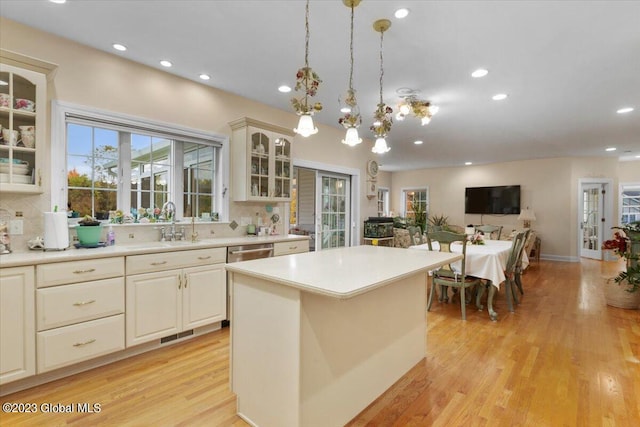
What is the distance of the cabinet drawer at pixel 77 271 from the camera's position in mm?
2120

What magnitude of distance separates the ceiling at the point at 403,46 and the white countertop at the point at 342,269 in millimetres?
1730

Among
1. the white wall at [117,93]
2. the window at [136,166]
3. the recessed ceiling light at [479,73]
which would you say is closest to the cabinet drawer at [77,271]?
the white wall at [117,93]

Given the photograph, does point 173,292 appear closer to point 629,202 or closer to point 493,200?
point 493,200

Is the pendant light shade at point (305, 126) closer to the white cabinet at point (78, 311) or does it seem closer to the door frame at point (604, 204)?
the white cabinet at point (78, 311)

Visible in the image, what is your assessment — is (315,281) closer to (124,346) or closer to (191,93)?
(124,346)

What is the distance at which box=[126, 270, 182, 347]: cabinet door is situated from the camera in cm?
253

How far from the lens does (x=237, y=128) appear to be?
3729mm

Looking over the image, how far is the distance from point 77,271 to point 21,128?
3.74ft

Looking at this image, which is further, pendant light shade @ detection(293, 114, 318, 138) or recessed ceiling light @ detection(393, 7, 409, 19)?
recessed ceiling light @ detection(393, 7, 409, 19)

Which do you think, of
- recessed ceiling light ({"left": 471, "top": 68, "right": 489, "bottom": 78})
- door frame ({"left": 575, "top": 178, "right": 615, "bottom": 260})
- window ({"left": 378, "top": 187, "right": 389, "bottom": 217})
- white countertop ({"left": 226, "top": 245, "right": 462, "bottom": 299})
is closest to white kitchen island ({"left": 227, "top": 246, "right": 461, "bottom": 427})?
white countertop ({"left": 226, "top": 245, "right": 462, "bottom": 299})

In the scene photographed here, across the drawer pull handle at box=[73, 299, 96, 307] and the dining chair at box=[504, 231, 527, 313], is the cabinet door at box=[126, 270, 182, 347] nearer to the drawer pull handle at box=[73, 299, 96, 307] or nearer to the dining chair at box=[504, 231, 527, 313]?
the drawer pull handle at box=[73, 299, 96, 307]

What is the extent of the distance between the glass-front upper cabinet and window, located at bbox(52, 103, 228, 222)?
236mm

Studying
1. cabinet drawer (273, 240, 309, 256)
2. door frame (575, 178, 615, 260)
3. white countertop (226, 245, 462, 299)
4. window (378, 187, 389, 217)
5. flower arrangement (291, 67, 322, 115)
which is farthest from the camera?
window (378, 187, 389, 217)

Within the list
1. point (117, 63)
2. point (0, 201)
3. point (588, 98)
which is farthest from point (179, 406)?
point (588, 98)
